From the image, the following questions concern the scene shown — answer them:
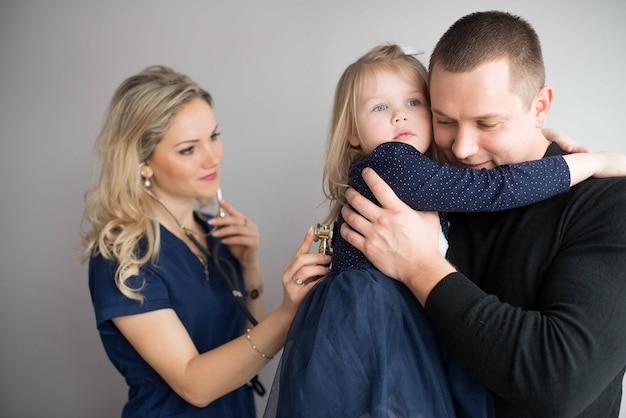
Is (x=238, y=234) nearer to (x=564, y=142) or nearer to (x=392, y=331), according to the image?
(x=392, y=331)

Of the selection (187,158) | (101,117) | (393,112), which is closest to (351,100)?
(393,112)

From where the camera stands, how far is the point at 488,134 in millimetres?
1244

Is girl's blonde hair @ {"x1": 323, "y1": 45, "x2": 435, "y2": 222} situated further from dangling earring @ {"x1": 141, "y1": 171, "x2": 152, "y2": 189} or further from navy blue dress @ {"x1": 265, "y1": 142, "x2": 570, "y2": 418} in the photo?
dangling earring @ {"x1": 141, "y1": 171, "x2": 152, "y2": 189}

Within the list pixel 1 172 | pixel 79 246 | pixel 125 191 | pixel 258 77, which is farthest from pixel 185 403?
pixel 1 172

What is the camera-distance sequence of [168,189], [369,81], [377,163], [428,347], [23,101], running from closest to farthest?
1. [428,347]
2. [377,163]
3. [369,81]
4. [168,189]
5. [23,101]

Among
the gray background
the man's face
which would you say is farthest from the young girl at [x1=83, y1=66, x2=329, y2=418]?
the man's face

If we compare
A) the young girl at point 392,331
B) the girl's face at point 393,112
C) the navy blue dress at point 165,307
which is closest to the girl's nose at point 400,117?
the girl's face at point 393,112

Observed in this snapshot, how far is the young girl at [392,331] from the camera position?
1.13 m

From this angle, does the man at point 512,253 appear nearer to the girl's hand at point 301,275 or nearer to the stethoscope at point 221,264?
the girl's hand at point 301,275

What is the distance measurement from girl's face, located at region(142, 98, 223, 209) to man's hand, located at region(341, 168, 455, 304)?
2.46ft

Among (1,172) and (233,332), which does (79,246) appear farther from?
(233,332)

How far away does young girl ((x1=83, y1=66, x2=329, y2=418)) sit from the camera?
1644mm

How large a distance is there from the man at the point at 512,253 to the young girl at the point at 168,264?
1.27 ft

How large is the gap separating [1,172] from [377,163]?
6.24 ft
